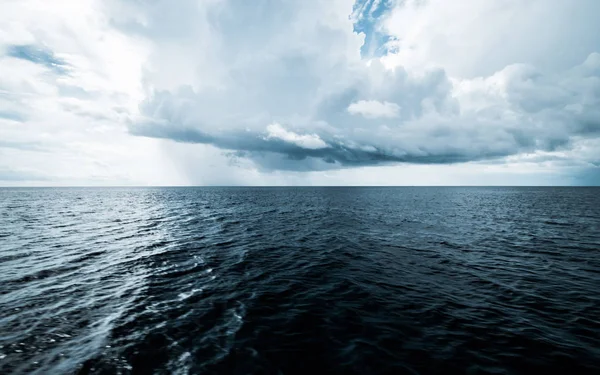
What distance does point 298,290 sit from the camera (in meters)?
17.0

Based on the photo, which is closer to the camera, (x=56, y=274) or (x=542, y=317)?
(x=542, y=317)

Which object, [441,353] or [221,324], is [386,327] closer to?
[441,353]

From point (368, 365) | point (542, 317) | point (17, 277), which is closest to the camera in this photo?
point (368, 365)

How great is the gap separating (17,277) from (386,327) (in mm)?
25234

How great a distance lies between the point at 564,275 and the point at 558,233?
23709 mm

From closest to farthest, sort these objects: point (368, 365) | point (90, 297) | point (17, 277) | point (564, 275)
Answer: point (368, 365)
point (90, 297)
point (17, 277)
point (564, 275)

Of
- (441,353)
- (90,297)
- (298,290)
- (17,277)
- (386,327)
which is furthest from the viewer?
(17,277)

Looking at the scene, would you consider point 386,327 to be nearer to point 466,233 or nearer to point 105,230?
point 466,233

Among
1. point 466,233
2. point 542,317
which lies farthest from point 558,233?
point 542,317

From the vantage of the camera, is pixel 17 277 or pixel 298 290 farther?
pixel 17 277

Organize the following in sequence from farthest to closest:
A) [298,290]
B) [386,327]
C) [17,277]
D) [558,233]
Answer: [558,233]
[17,277]
[298,290]
[386,327]

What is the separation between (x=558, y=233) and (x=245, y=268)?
44.5m

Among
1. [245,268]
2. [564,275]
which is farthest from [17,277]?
[564,275]

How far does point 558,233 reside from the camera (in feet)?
120
